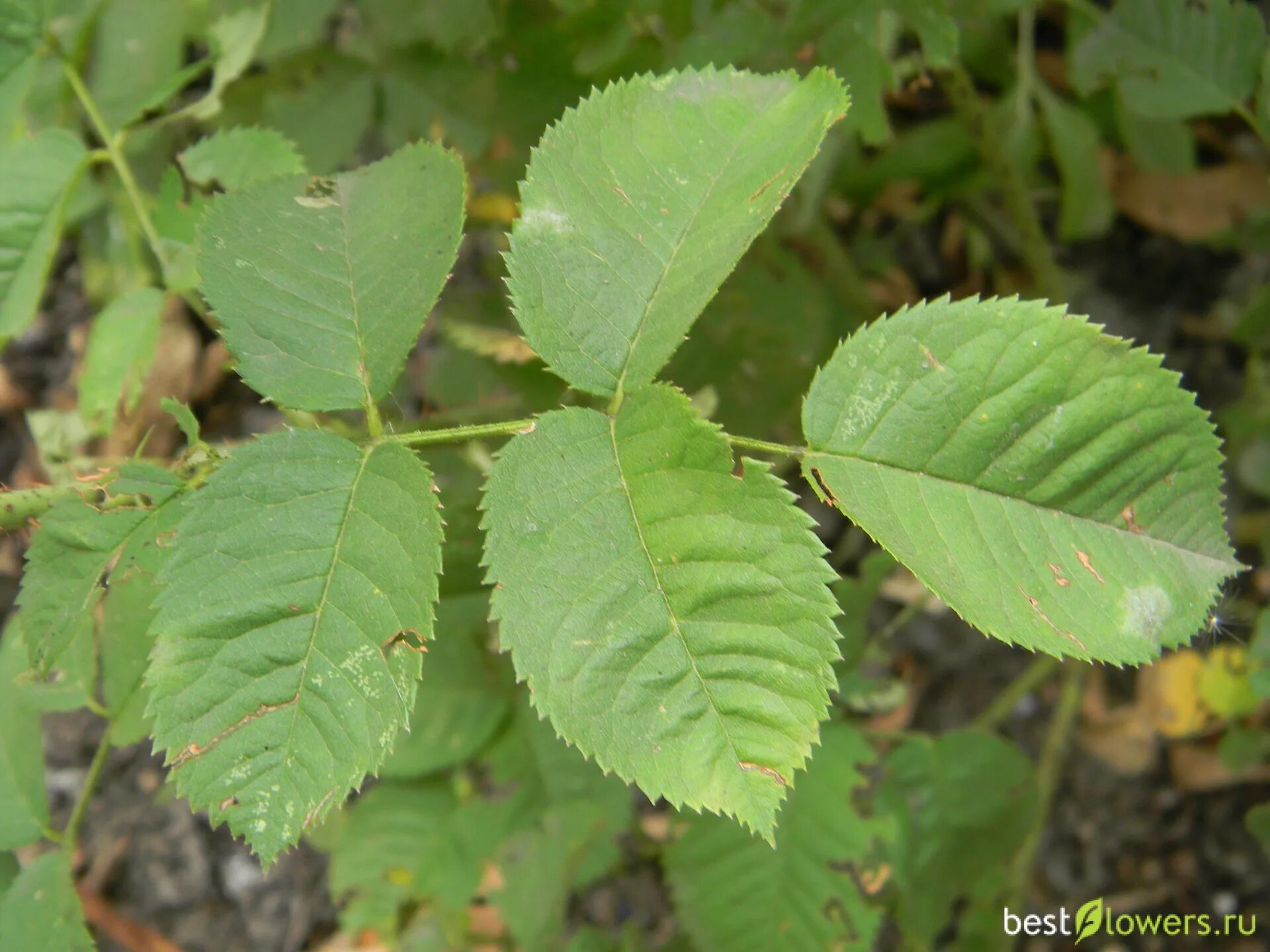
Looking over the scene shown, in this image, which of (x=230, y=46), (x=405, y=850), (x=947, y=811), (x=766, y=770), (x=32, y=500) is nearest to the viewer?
(x=766, y=770)

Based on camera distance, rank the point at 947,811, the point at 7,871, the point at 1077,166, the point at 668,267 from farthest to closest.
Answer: the point at 1077,166, the point at 947,811, the point at 7,871, the point at 668,267

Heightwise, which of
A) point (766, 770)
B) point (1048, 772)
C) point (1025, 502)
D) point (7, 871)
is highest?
point (1025, 502)

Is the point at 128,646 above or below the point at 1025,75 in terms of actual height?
below

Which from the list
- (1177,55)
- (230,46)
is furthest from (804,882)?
(230,46)

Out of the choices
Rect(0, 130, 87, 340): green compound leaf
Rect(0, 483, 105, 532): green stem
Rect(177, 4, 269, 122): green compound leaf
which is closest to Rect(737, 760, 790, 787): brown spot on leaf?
Rect(0, 483, 105, 532): green stem

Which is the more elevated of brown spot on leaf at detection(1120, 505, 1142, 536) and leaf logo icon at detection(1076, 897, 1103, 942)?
brown spot on leaf at detection(1120, 505, 1142, 536)

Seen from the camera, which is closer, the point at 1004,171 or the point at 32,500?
the point at 32,500

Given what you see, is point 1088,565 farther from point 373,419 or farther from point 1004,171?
point 1004,171

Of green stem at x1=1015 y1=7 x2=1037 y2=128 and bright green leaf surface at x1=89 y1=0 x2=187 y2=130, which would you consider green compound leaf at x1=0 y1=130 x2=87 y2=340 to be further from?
green stem at x1=1015 y1=7 x2=1037 y2=128
